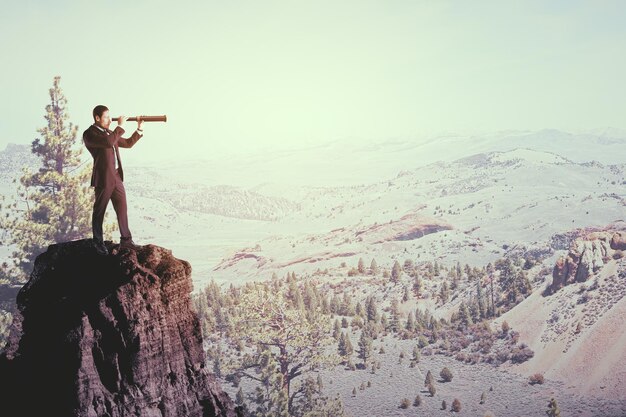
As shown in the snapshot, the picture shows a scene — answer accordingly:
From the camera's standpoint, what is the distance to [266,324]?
234ft

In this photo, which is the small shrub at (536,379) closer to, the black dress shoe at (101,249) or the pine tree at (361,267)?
the pine tree at (361,267)

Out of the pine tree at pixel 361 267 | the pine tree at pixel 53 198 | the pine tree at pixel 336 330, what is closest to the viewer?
the pine tree at pixel 53 198

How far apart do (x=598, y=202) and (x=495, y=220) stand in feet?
61.6

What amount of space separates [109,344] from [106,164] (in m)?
3.30

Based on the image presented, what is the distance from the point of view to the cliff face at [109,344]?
10.1 metres

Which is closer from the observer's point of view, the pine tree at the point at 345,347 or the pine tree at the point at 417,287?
the pine tree at the point at 345,347

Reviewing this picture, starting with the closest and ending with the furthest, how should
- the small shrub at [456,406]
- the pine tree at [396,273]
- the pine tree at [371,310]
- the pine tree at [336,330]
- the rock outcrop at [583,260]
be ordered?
the small shrub at [456,406]
the pine tree at [336,330]
the rock outcrop at [583,260]
the pine tree at [371,310]
the pine tree at [396,273]

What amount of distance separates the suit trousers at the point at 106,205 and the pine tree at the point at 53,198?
145 ft

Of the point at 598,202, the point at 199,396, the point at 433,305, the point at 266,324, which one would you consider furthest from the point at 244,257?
the point at 199,396

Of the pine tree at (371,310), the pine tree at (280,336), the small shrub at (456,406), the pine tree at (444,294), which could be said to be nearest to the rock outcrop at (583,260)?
the pine tree at (444,294)

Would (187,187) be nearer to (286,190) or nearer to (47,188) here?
(286,190)

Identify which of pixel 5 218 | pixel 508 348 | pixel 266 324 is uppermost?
pixel 5 218

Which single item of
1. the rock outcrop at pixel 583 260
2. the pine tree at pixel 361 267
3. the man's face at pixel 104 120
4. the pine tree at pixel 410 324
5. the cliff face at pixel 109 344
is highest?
the man's face at pixel 104 120

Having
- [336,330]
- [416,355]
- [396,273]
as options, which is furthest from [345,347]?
[396,273]
